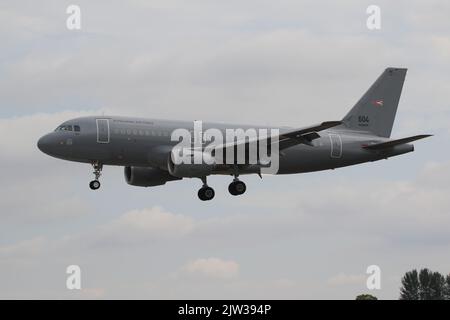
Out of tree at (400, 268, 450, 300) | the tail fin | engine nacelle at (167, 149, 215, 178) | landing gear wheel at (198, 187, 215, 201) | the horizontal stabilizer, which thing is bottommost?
tree at (400, 268, 450, 300)

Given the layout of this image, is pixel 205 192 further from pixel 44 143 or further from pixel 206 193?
pixel 44 143

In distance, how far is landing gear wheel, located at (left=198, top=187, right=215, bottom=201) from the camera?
228 ft

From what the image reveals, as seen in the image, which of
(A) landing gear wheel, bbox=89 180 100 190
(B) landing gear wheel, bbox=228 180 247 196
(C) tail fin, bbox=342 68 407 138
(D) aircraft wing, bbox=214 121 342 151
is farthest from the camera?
(C) tail fin, bbox=342 68 407 138

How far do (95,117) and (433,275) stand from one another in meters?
32.8

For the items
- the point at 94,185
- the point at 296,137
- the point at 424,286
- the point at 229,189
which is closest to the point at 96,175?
the point at 94,185

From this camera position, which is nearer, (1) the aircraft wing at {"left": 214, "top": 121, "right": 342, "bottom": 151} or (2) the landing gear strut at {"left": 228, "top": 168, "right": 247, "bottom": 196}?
(1) the aircraft wing at {"left": 214, "top": 121, "right": 342, "bottom": 151}

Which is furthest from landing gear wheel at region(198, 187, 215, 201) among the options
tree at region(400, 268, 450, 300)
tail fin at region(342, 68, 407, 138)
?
tree at region(400, 268, 450, 300)

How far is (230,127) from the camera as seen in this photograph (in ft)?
230

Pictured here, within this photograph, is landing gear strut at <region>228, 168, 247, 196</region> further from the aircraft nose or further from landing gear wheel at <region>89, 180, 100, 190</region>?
the aircraft nose

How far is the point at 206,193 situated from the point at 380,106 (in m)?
15.6

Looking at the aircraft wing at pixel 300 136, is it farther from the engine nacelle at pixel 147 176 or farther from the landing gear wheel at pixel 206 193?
the engine nacelle at pixel 147 176
